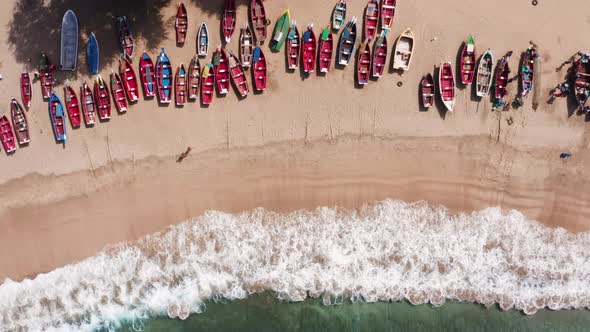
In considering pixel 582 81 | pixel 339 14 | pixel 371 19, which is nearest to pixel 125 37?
pixel 339 14

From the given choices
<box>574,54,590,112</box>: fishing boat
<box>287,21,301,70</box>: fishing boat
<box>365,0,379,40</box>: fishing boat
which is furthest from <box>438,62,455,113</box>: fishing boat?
<box>287,21,301,70</box>: fishing boat

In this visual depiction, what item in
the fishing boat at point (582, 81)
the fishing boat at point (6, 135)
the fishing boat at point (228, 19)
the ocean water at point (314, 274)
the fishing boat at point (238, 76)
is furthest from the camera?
the fishing boat at point (228, 19)

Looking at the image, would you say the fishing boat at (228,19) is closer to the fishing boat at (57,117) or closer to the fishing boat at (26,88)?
the fishing boat at (57,117)

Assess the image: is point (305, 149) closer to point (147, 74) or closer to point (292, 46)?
point (292, 46)

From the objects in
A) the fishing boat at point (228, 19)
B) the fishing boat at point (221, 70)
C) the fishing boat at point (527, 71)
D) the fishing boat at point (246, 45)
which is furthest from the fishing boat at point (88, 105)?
the fishing boat at point (527, 71)

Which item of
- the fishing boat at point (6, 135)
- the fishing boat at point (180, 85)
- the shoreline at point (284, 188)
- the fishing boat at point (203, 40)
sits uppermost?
the fishing boat at point (203, 40)

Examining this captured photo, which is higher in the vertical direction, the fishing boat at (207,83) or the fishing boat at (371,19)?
the fishing boat at (371,19)
